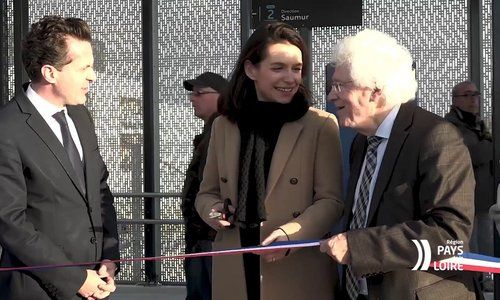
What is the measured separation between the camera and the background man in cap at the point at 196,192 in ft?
19.2

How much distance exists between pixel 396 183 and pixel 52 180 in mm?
1265

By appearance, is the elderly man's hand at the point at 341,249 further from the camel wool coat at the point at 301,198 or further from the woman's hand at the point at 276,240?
the camel wool coat at the point at 301,198

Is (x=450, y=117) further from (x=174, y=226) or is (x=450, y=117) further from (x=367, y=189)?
(x=367, y=189)

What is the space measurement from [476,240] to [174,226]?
105 inches

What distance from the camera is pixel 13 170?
323 centimetres

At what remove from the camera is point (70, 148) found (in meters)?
3.47

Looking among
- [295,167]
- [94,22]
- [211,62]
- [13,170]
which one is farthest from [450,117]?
[13,170]

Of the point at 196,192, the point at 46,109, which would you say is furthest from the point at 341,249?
the point at 196,192

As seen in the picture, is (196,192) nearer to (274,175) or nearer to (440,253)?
(274,175)

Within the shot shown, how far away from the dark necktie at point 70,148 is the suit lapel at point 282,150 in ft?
2.43

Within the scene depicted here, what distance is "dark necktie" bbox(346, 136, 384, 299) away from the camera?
3.12 metres

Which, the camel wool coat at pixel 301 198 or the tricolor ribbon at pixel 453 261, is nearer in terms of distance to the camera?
the tricolor ribbon at pixel 453 261

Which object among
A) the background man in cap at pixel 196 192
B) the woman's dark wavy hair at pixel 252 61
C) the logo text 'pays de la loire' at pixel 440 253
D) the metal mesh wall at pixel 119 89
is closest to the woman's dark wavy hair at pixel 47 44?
the woman's dark wavy hair at pixel 252 61

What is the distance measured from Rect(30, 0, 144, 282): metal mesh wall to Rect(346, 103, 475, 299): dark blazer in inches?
209
